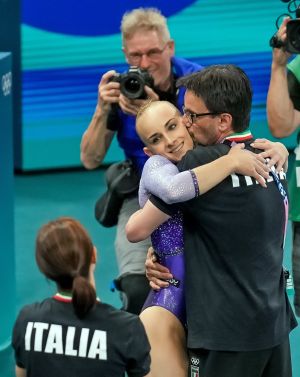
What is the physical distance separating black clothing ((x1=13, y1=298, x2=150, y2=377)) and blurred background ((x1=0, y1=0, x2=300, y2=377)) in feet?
14.4

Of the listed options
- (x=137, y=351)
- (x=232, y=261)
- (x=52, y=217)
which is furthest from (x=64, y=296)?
(x=52, y=217)

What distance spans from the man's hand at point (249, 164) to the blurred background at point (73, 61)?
4135mm

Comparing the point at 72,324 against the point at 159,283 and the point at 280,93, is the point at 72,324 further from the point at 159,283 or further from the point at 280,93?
the point at 280,93

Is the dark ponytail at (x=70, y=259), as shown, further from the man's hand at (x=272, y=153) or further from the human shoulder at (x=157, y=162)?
the man's hand at (x=272, y=153)

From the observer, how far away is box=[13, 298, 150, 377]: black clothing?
281 centimetres

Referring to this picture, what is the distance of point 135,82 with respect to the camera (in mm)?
4492

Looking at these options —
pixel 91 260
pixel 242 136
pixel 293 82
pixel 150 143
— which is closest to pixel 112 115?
pixel 293 82

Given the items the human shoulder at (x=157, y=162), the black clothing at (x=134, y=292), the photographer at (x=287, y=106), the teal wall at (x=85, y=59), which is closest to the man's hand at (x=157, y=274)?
the human shoulder at (x=157, y=162)

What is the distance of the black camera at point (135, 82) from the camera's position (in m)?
4.46

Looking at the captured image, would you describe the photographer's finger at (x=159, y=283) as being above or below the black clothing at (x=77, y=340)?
below

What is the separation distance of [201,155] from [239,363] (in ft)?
2.39

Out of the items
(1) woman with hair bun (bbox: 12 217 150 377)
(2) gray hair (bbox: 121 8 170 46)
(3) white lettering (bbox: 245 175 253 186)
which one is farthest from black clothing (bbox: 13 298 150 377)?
(2) gray hair (bbox: 121 8 170 46)

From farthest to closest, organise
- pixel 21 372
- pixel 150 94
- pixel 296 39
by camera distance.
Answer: pixel 150 94 → pixel 296 39 → pixel 21 372

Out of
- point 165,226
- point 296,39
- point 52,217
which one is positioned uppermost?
point 296,39
